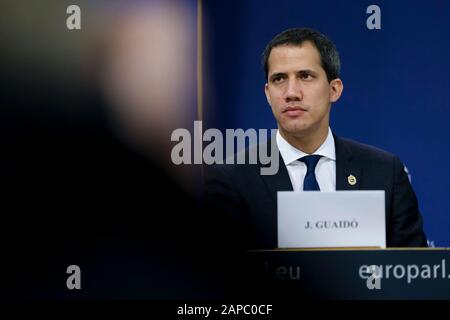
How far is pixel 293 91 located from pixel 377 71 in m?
0.17

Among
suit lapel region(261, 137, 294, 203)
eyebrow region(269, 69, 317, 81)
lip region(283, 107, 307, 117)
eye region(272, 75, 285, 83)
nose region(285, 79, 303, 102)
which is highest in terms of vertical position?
eyebrow region(269, 69, 317, 81)

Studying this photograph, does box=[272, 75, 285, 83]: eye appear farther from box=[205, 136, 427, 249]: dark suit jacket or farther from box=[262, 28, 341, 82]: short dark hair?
box=[205, 136, 427, 249]: dark suit jacket

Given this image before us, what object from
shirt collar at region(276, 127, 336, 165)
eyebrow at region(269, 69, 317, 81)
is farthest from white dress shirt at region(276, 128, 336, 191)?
eyebrow at region(269, 69, 317, 81)

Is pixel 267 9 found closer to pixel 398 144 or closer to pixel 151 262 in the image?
pixel 398 144

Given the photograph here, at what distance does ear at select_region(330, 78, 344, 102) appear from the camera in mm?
1787

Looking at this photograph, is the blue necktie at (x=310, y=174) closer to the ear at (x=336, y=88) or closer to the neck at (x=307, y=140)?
the neck at (x=307, y=140)

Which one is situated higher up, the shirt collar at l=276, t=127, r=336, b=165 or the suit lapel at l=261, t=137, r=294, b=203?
the shirt collar at l=276, t=127, r=336, b=165

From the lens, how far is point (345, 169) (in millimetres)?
1799

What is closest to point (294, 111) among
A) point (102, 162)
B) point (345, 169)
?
point (345, 169)

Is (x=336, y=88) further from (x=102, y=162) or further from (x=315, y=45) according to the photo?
(x=102, y=162)

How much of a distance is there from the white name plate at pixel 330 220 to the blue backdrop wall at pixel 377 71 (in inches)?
4.4

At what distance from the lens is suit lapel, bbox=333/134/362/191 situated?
1.77 metres
